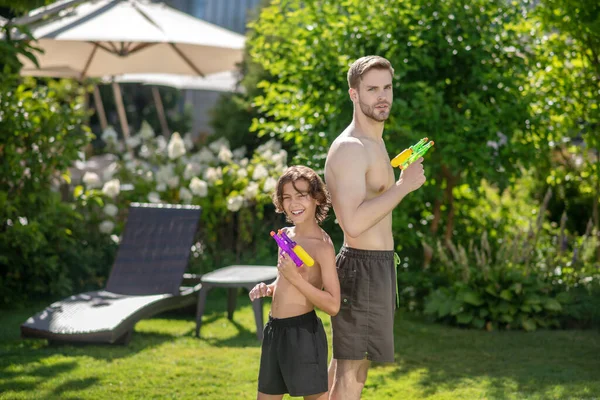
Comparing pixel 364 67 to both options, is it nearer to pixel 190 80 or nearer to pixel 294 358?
pixel 294 358

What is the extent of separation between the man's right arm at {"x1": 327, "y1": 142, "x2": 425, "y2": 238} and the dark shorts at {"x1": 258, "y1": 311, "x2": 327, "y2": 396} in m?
0.42

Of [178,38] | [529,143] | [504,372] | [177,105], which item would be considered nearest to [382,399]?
[504,372]

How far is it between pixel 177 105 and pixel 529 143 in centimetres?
1828

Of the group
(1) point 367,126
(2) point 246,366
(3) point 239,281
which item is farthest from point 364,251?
(3) point 239,281

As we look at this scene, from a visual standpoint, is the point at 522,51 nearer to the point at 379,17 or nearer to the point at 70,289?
the point at 379,17

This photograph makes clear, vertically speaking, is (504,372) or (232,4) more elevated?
(232,4)

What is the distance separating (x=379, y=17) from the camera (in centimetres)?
705

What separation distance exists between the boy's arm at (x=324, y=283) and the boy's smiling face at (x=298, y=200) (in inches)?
5.9

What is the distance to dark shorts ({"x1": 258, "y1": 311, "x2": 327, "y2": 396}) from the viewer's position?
125 inches

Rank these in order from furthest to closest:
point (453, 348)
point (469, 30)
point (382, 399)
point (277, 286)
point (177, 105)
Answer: point (177, 105) < point (469, 30) < point (453, 348) < point (382, 399) < point (277, 286)

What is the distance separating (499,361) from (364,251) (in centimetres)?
267

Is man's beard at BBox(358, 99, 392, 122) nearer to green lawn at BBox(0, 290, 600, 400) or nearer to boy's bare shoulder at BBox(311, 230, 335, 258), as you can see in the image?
boy's bare shoulder at BBox(311, 230, 335, 258)

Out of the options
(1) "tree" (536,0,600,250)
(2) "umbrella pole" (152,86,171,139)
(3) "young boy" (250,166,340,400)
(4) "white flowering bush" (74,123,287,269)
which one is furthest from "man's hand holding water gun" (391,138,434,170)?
(2) "umbrella pole" (152,86,171,139)

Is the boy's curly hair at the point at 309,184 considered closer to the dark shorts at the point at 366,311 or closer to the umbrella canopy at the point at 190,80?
the dark shorts at the point at 366,311
